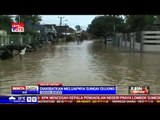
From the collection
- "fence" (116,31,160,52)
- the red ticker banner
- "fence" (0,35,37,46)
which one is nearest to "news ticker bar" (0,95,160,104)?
the red ticker banner

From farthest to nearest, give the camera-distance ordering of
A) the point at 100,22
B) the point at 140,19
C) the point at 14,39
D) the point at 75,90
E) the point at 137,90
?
the point at 14,39 → the point at 100,22 → the point at 140,19 → the point at 137,90 → the point at 75,90

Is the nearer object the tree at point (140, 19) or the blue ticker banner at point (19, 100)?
the blue ticker banner at point (19, 100)

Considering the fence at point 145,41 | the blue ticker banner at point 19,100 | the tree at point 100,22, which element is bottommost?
the fence at point 145,41

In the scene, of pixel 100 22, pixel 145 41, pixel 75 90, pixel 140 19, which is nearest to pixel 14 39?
pixel 100 22

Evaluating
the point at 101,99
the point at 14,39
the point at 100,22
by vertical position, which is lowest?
the point at 14,39

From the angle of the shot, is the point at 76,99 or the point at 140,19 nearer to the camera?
the point at 76,99

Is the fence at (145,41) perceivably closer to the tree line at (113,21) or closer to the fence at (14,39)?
the tree line at (113,21)

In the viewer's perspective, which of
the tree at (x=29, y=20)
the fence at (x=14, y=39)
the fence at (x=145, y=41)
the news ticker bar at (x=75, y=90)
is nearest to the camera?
the news ticker bar at (x=75, y=90)

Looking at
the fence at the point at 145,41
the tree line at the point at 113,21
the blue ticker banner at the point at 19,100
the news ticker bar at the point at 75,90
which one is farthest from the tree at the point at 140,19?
the fence at the point at 145,41

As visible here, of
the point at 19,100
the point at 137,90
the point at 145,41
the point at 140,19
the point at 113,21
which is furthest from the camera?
the point at 145,41

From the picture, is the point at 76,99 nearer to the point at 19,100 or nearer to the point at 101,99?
the point at 101,99

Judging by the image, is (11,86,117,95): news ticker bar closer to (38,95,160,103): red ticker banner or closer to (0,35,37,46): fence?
(38,95,160,103): red ticker banner
